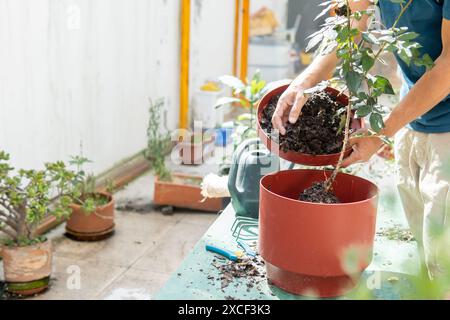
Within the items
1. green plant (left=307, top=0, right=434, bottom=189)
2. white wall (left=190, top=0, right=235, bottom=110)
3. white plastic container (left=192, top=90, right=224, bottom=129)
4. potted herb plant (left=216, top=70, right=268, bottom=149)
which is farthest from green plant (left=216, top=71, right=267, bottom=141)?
white wall (left=190, top=0, right=235, bottom=110)

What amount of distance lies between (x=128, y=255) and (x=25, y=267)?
0.62 m

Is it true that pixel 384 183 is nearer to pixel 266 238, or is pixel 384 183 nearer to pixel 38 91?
pixel 266 238

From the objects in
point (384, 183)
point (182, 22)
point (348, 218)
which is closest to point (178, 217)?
point (384, 183)

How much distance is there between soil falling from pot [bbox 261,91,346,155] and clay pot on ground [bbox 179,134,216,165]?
2.83 m

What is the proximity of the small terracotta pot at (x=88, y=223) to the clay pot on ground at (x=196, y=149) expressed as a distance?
129cm

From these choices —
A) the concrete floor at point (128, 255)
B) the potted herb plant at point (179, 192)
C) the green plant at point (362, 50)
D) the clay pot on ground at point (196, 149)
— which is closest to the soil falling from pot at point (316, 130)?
the green plant at point (362, 50)

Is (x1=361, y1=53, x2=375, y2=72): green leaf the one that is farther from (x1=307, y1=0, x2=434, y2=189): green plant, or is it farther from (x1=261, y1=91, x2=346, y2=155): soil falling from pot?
(x1=261, y1=91, x2=346, y2=155): soil falling from pot

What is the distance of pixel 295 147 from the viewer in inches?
57.0

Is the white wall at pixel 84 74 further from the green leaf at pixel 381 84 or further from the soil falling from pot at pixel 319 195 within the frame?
the green leaf at pixel 381 84

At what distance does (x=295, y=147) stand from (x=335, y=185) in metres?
0.14

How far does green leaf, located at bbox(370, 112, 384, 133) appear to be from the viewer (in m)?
1.24

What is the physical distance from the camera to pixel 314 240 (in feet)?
4.05

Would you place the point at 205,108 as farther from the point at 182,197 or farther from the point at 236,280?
the point at 236,280
